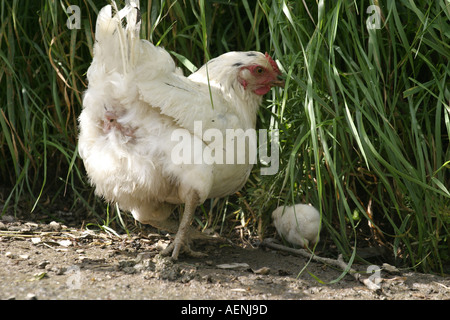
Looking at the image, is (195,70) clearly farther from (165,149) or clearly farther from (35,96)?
(35,96)

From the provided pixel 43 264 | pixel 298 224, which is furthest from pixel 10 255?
pixel 298 224

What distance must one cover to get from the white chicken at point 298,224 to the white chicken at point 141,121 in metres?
0.42

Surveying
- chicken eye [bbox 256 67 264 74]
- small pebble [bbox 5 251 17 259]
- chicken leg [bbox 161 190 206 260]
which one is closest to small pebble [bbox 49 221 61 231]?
small pebble [bbox 5 251 17 259]

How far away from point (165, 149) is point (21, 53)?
4.31ft

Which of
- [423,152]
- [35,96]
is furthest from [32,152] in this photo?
[423,152]

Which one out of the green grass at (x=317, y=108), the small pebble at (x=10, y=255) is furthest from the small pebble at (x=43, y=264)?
the green grass at (x=317, y=108)

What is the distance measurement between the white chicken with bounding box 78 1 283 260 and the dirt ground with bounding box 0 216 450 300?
10.5 inches

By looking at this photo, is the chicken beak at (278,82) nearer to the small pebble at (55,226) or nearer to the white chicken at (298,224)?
the white chicken at (298,224)

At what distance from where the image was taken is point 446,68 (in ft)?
8.90

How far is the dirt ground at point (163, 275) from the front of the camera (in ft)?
7.68

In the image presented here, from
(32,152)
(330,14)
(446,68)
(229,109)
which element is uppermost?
(330,14)

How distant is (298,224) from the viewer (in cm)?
301

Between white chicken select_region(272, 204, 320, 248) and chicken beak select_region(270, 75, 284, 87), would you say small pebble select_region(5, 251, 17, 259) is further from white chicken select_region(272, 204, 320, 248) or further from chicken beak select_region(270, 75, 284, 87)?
chicken beak select_region(270, 75, 284, 87)

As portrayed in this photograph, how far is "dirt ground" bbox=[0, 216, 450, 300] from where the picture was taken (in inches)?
92.2
